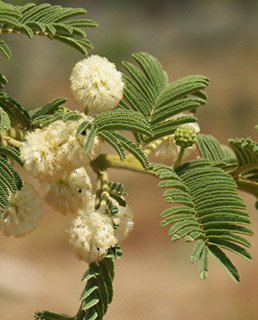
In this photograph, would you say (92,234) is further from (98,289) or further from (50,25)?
(50,25)

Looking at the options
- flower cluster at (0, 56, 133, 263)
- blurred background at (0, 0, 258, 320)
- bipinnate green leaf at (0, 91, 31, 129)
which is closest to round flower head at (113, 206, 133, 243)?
flower cluster at (0, 56, 133, 263)

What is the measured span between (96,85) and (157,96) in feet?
0.94

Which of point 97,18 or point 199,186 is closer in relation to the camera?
point 199,186

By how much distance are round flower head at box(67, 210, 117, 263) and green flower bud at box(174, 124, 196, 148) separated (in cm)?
24

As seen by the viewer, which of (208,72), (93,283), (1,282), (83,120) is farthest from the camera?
(208,72)

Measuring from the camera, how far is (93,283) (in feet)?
4.18

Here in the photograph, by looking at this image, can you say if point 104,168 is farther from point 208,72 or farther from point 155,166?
point 208,72

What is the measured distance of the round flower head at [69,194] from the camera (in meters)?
1.32

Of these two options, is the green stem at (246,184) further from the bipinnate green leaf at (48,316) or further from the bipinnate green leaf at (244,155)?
the bipinnate green leaf at (48,316)

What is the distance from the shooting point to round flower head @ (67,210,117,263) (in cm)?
122

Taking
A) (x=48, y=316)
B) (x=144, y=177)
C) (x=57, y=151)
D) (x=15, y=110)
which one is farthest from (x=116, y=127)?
(x=144, y=177)

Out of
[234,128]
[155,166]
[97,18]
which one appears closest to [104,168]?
[155,166]

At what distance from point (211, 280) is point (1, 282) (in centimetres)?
240

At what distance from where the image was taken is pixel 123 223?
1.34 meters
